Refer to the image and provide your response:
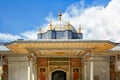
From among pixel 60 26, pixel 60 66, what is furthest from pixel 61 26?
pixel 60 66

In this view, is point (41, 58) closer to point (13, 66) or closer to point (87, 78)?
point (13, 66)

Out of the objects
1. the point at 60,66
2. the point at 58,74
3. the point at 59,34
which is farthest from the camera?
the point at 59,34

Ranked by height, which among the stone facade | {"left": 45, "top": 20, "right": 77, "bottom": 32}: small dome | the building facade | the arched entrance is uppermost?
{"left": 45, "top": 20, "right": 77, "bottom": 32}: small dome

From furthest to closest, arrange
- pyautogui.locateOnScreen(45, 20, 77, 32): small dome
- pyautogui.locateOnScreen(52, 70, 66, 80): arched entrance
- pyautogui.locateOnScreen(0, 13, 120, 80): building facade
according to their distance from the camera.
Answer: pyautogui.locateOnScreen(45, 20, 77, 32): small dome
pyautogui.locateOnScreen(52, 70, 66, 80): arched entrance
pyautogui.locateOnScreen(0, 13, 120, 80): building facade

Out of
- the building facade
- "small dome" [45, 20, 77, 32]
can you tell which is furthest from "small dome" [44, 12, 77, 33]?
the building facade

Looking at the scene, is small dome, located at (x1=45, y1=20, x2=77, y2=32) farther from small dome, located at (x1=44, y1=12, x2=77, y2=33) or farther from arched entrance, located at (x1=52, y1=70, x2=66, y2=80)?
arched entrance, located at (x1=52, y1=70, x2=66, y2=80)

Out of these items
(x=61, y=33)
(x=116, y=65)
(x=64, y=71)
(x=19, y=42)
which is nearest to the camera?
(x=19, y=42)

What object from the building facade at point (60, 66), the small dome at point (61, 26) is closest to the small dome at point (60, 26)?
the small dome at point (61, 26)

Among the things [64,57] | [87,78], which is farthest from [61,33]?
[87,78]

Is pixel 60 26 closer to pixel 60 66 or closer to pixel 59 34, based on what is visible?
pixel 59 34

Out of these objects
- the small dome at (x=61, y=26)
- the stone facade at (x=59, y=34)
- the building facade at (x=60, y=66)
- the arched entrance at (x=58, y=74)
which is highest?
the small dome at (x=61, y=26)

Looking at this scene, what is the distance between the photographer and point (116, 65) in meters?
18.6

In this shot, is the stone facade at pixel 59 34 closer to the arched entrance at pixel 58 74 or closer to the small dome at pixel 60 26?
the small dome at pixel 60 26

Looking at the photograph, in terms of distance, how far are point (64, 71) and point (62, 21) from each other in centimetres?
474
